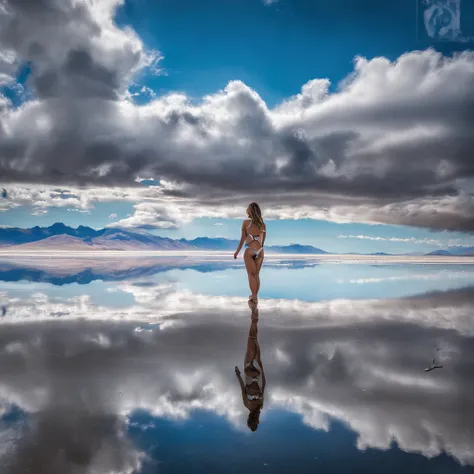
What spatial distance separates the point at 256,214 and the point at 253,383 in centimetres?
718

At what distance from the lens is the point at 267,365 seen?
19.0ft

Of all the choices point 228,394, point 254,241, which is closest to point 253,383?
point 228,394

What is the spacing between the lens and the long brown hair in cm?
1166

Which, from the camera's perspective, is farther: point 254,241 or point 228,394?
point 254,241

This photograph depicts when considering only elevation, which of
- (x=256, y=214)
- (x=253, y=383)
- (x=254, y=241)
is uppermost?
(x=256, y=214)

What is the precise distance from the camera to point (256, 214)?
11.7 metres

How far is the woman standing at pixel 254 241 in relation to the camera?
11.5 meters

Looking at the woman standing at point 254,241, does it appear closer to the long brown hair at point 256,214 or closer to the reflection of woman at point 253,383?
the long brown hair at point 256,214

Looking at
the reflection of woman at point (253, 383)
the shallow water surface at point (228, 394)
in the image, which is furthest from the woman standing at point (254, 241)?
the reflection of woman at point (253, 383)

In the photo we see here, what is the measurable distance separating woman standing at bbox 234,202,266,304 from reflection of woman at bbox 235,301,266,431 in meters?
4.19

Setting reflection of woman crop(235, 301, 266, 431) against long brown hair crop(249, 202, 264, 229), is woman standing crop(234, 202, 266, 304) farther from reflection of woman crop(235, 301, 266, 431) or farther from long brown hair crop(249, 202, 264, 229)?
reflection of woman crop(235, 301, 266, 431)

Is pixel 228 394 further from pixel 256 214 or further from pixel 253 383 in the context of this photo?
pixel 256 214

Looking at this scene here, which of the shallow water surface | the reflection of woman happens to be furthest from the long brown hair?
the reflection of woman

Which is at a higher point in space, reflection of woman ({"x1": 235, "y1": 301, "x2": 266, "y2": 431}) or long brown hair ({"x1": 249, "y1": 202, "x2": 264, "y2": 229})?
long brown hair ({"x1": 249, "y1": 202, "x2": 264, "y2": 229})
